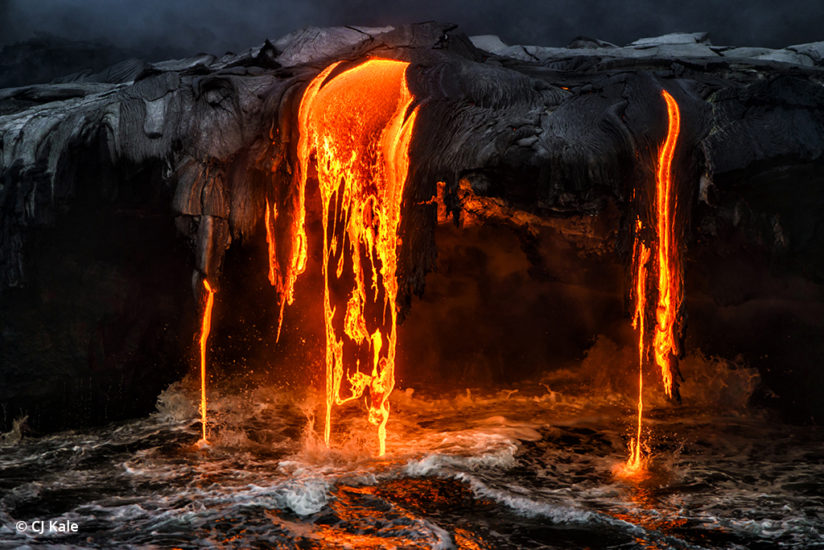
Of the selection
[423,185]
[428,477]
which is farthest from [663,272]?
[428,477]

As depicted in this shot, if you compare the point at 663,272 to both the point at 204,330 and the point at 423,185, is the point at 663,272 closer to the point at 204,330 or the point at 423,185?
the point at 423,185

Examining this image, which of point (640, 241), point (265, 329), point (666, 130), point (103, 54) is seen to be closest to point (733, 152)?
point (666, 130)

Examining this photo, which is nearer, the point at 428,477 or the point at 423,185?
the point at 428,477

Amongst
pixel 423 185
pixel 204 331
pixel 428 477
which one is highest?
pixel 423 185

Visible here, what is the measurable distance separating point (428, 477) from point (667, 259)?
1955mm

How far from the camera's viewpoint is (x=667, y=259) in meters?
4.83

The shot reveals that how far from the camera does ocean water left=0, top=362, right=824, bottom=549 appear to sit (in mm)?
3740

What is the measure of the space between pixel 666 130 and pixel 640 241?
74 cm

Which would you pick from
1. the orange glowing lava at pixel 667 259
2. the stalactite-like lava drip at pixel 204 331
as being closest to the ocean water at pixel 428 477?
the stalactite-like lava drip at pixel 204 331

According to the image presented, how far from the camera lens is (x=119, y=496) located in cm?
430

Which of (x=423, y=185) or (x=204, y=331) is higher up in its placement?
(x=423, y=185)

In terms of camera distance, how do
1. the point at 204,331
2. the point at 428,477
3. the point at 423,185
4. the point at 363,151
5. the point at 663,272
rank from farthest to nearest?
the point at 204,331, the point at 363,151, the point at 423,185, the point at 663,272, the point at 428,477

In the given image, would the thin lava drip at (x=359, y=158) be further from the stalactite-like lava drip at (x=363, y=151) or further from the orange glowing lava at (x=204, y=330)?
the orange glowing lava at (x=204, y=330)

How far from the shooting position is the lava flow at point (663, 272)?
4.76 metres
